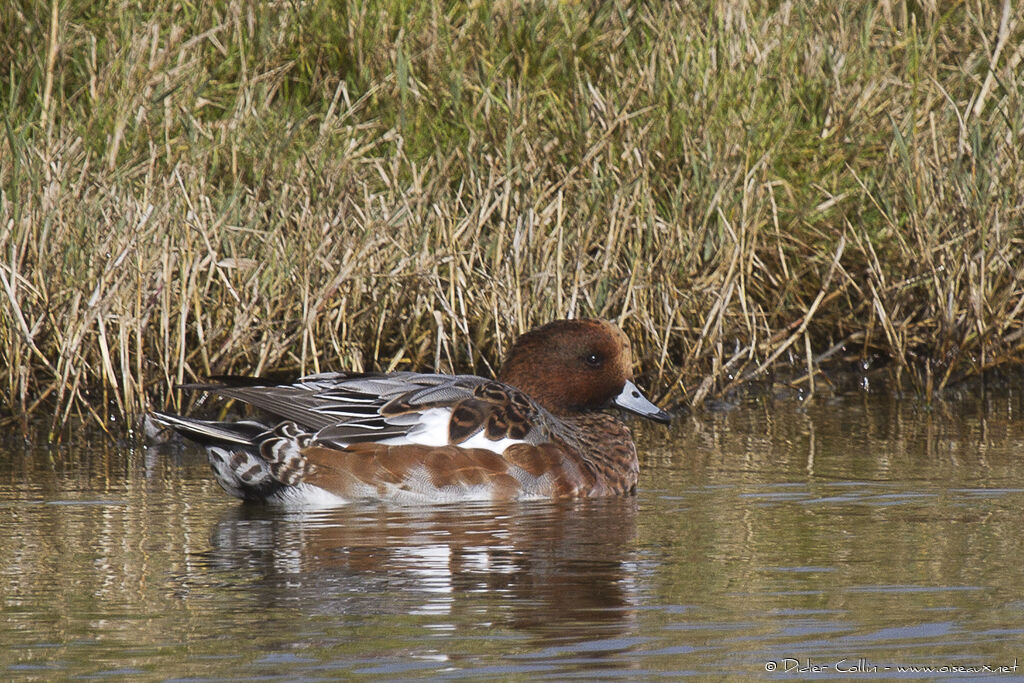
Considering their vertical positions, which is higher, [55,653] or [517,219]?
[517,219]

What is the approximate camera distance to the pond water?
133 inches

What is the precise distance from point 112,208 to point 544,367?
2027 mm

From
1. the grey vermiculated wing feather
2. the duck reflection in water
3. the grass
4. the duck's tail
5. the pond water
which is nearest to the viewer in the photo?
the pond water

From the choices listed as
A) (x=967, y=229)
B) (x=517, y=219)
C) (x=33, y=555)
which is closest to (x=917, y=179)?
(x=967, y=229)

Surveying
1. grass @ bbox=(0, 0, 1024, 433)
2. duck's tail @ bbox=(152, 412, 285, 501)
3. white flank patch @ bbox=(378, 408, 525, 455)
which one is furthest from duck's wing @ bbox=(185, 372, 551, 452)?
grass @ bbox=(0, 0, 1024, 433)

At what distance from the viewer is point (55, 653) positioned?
3455 mm

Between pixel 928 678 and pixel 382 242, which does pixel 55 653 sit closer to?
pixel 928 678

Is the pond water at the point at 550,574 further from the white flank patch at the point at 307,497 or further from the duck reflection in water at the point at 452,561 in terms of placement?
the white flank patch at the point at 307,497

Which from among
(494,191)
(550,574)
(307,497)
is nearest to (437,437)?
(307,497)

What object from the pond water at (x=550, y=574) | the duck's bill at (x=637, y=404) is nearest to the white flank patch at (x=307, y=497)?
the pond water at (x=550, y=574)

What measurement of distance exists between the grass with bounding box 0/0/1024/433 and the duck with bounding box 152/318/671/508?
1.19m

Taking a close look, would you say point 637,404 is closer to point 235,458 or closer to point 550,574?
point 235,458

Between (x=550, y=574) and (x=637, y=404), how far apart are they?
2.04 meters

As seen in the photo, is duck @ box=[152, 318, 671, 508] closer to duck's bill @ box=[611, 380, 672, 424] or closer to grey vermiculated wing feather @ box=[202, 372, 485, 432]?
grey vermiculated wing feather @ box=[202, 372, 485, 432]
